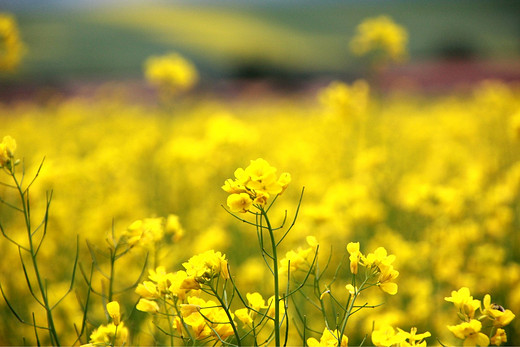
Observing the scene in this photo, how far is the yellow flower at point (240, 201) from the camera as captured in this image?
85cm

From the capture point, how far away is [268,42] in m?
21.9

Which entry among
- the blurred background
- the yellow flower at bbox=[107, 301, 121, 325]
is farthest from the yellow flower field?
the blurred background

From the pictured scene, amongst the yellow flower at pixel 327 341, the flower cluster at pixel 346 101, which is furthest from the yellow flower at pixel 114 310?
the flower cluster at pixel 346 101

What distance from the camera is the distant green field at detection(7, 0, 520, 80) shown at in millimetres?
16516

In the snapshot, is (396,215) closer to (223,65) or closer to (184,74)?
(184,74)

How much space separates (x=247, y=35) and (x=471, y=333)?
79.6 feet

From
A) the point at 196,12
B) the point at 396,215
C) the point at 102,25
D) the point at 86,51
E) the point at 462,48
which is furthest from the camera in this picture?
the point at 196,12

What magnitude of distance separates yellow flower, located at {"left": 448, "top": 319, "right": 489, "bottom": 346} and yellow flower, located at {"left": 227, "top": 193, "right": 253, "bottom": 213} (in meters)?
0.48

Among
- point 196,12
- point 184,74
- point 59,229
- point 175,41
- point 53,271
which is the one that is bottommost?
point 53,271

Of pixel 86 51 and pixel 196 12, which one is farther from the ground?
pixel 196 12

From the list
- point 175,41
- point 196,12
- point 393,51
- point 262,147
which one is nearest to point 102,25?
point 175,41

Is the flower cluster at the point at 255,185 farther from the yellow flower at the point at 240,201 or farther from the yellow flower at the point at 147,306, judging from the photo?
the yellow flower at the point at 147,306

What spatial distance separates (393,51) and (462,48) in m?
15.2

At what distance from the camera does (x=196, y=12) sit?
25.8 meters
